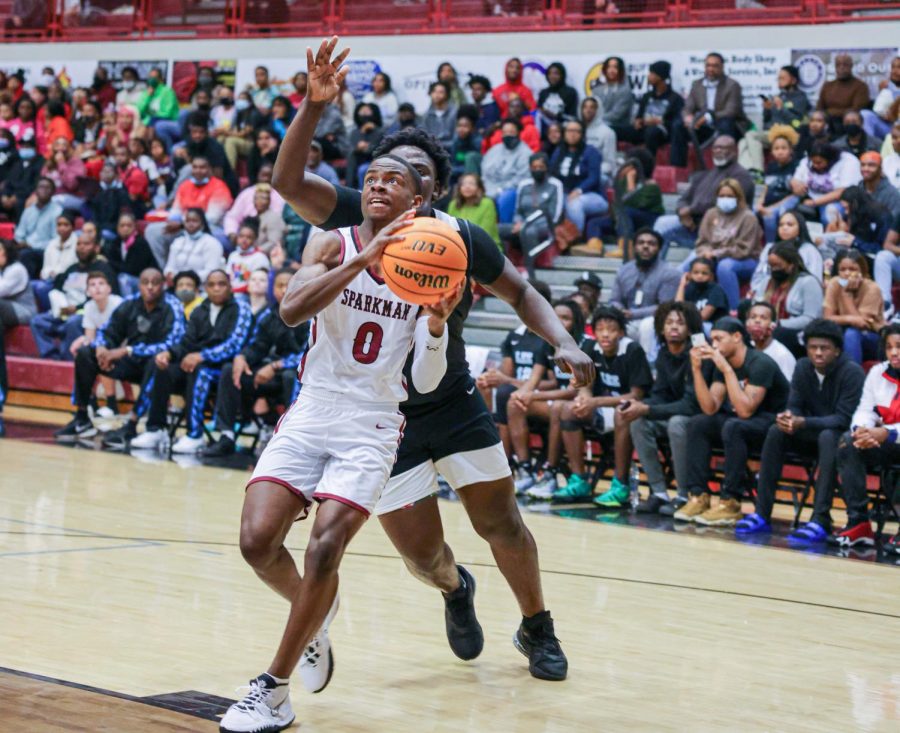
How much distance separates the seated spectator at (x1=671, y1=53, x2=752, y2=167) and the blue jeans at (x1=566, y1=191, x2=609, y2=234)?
3.97 feet

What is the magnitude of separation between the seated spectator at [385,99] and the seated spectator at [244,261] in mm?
3670

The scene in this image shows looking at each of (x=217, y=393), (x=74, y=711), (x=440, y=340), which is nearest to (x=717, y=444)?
(x=217, y=393)

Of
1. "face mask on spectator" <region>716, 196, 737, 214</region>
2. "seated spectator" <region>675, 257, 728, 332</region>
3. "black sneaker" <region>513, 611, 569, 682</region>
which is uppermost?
"face mask on spectator" <region>716, 196, 737, 214</region>

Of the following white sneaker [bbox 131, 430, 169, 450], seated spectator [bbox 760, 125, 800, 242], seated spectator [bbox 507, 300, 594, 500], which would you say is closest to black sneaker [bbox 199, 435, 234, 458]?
white sneaker [bbox 131, 430, 169, 450]

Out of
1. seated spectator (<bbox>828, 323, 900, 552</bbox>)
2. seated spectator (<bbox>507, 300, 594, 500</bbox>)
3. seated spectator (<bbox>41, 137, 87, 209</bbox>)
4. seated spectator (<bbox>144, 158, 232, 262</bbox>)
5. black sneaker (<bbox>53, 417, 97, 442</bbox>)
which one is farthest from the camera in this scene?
seated spectator (<bbox>41, 137, 87, 209</bbox>)

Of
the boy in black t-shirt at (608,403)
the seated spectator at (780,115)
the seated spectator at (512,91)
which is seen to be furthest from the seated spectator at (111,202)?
the boy in black t-shirt at (608,403)

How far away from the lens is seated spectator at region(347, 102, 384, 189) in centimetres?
1605

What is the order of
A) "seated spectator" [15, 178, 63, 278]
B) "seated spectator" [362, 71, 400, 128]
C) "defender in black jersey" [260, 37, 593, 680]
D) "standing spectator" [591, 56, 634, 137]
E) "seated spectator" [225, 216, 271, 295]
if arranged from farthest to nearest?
"seated spectator" [362, 71, 400, 128], "seated spectator" [15, 178, 63, 278], "standing spectator" [591, 56, 634, 137], "seated spectator" [225, 216, 271, 295], "defender in black jersey" [260, 37, 593, 680]

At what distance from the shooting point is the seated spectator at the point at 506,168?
15094mm

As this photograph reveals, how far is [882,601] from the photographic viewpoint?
7.09 metres

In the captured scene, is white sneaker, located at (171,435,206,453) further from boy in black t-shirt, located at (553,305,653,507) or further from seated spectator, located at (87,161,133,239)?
seated spectator, located at (87,161,133,239)

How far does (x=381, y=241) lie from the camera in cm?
405

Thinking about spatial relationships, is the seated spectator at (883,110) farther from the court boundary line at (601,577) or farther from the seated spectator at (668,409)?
the court boundary line at (601,577)

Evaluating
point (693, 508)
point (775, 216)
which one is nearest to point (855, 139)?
point (775, 216)
